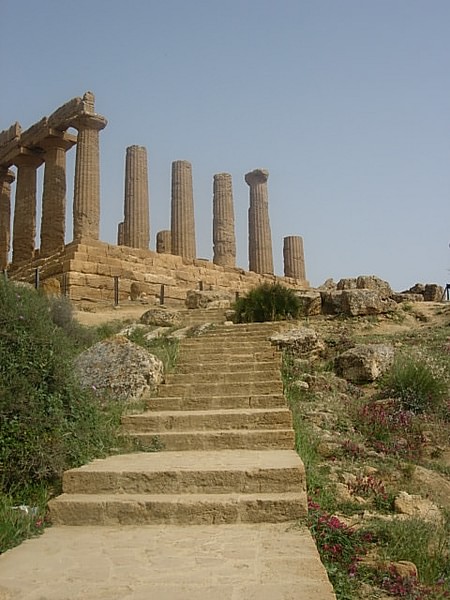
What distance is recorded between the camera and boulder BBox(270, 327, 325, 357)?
32.6 feet

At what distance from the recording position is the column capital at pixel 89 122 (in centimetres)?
2498

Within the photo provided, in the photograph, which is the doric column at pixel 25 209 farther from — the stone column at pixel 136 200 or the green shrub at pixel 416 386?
the green shrub at pixel 416 386

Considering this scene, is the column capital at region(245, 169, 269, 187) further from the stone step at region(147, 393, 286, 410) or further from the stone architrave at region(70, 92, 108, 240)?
the stone step at region(147, 393, 286, 410)

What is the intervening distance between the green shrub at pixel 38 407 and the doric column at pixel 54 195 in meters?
19.5

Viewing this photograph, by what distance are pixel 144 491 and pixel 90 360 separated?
386 cm

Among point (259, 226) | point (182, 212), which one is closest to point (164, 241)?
point (182, 212)

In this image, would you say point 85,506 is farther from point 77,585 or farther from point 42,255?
point 42,255

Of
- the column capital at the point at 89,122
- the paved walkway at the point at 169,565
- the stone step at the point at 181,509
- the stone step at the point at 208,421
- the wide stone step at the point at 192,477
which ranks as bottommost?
the paved walkway at the point at 169,565

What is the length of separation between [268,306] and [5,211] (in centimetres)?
2019

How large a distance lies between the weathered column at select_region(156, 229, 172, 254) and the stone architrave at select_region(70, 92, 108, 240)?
5.96 m

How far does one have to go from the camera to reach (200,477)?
5.11 metres

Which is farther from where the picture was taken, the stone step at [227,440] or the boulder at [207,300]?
the boulder at [207,300]

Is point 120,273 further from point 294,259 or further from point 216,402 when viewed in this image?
point 216,402

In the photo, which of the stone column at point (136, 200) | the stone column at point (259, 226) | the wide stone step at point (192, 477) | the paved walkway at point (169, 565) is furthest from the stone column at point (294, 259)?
the paved walkway at point (169, 565)
